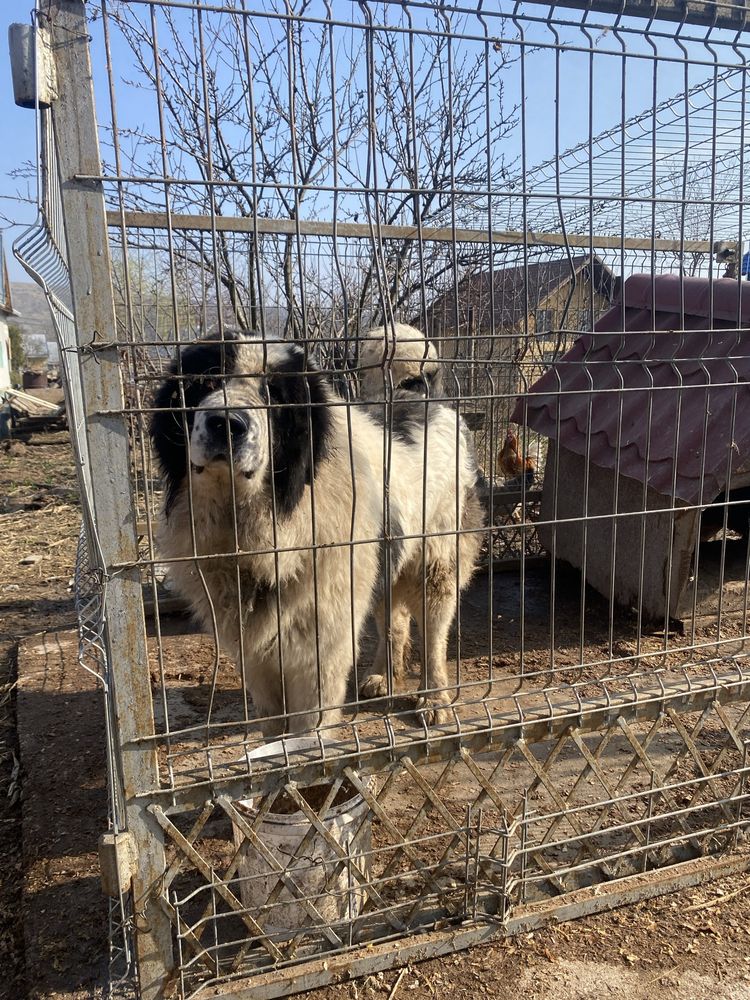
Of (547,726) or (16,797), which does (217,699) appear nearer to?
(16,797)

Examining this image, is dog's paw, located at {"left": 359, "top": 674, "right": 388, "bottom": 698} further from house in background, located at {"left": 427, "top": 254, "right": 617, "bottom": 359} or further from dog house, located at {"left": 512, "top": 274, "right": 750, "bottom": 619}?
house in background, located at {"left": 427, "top": 254, "right": 617, "bottom": 359}

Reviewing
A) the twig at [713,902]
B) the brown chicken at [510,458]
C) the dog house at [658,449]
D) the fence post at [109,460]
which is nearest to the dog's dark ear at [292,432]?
the fence post at [109,460]

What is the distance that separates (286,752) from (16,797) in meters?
2.08

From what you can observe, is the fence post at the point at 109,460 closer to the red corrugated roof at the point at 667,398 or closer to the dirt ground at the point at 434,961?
the dirt ground at the point at 434,961

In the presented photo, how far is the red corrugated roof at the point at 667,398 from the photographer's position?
417 centimetres

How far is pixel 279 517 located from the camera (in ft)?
9.14

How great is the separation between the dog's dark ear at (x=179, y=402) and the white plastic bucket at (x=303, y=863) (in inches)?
44.3

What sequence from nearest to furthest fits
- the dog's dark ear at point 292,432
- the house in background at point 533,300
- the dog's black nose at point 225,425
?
1. the dog's black nose at point 225,425
2. the dog's dark ear at point 292,432
3. the house in background at point 533,300

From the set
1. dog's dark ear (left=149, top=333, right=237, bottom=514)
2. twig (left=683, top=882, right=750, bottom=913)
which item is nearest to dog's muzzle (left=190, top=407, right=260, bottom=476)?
dog's dark ear (left=149, top=333, right=237, bottom=514)

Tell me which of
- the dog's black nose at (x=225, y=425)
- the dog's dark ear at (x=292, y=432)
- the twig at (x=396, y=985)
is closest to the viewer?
the dog's black nose at (x=225, y=425)

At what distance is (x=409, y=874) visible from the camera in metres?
2.49

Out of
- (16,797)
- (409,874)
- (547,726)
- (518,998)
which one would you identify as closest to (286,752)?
(409,874)

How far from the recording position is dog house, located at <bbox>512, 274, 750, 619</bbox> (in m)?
4.25

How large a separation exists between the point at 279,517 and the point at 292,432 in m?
0.34
